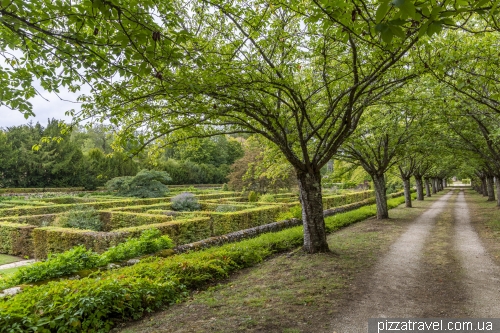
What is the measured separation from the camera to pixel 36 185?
3506 cm

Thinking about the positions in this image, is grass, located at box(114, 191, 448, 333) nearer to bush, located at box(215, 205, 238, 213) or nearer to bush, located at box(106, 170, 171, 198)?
bush, located at box(215, 205, 238, 213)

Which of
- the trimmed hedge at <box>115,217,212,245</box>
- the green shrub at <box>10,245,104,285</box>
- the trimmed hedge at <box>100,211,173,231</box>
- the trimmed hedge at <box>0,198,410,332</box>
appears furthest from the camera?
the trimmed hedge at <box>100,211,173,231</box>

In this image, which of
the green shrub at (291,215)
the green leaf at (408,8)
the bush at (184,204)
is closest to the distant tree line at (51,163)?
the bush at (184,204)

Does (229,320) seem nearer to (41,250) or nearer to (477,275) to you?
(477,275)

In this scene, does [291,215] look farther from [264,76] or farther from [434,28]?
[434,28]

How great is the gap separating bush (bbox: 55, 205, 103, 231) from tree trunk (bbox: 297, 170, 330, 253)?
27.4 ft

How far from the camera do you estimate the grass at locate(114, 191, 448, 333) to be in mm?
4273

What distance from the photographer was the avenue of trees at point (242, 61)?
3353 mm

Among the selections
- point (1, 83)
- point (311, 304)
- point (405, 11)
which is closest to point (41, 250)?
point (1, 83)

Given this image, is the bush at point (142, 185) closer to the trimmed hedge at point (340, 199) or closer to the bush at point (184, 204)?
the bush at point (184, 204)

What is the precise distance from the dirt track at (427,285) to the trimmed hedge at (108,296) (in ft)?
8.87

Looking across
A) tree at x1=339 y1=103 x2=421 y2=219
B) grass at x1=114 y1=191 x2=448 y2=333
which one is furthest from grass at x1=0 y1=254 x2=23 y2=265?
tree at x1=339 y1=103 x2=421 y2=219

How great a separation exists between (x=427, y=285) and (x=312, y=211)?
2.94 m

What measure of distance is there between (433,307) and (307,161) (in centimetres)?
407
